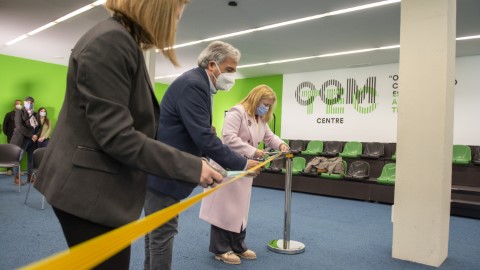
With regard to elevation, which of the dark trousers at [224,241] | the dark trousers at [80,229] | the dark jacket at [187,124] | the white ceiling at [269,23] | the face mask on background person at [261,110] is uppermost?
the white ceiling at [269,23]

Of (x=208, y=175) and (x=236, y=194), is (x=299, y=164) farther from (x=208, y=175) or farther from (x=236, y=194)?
(x=208, y=175)

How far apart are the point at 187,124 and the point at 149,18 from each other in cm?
77

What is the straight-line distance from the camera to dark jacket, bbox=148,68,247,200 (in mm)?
1689

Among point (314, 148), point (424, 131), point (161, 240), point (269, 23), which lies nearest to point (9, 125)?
point (269, 23)

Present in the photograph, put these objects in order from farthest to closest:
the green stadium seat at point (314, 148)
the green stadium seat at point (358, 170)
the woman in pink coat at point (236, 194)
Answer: the green stadium seat at point (314, 148)
the green stadium seat at point (358, 170)
the woman in pink coat at point (236, 194)

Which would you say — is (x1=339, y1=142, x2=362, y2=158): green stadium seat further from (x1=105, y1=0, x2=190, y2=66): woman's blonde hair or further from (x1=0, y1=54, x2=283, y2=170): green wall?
(x1=105, y1=0, x2=190, y2=66): woman's blonde hair

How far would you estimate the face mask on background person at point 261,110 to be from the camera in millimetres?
3032

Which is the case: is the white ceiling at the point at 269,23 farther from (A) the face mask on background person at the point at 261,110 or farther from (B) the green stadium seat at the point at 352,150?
(B) the green stadium seat at the point at 352,150

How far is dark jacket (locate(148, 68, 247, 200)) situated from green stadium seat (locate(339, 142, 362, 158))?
20.9 ft

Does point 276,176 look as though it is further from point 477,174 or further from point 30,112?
point 30,112

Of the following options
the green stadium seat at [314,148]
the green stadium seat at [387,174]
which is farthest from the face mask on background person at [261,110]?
the green stadium seat at [314,148]

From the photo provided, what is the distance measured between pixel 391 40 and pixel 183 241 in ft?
17.2

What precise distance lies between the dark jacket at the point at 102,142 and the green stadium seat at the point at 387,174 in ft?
20.3

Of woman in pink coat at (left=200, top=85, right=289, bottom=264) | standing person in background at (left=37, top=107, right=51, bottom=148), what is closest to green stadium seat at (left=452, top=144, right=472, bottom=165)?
woman in pink coat at (left=200, top=85, right=289, bottom=264)
